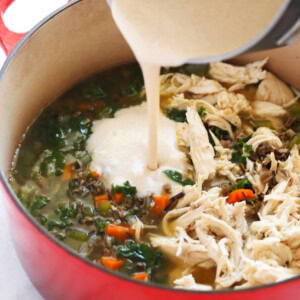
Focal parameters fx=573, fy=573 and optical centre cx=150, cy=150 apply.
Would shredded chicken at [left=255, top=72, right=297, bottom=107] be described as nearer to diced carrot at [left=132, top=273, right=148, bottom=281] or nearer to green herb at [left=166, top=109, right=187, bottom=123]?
green herb at [left=166, top=109, right=187, bottom=123]

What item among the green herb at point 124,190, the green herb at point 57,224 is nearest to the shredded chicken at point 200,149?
the green herb at point 124,190

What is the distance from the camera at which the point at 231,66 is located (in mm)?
3373

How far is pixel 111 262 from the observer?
2.51m

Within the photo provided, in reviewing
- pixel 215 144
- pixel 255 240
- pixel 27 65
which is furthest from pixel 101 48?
pixel 255 240

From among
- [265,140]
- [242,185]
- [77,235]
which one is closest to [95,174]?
[77,235]

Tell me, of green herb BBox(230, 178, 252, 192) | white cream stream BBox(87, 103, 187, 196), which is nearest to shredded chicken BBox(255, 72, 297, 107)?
white cream stream BBox(87, 103, 187, 196)

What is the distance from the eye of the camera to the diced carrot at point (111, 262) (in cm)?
250

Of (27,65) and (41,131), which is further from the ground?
(27,65)

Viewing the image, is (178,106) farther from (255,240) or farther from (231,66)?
(255,240)

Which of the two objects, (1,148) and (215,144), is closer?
(1,148)

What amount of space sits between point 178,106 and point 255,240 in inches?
41.3

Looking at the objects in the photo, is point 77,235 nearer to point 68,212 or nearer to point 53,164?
point 68,212

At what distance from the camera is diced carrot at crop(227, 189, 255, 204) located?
2.72 m

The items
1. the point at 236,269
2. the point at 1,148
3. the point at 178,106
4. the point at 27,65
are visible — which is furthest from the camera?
the point at 178,106
